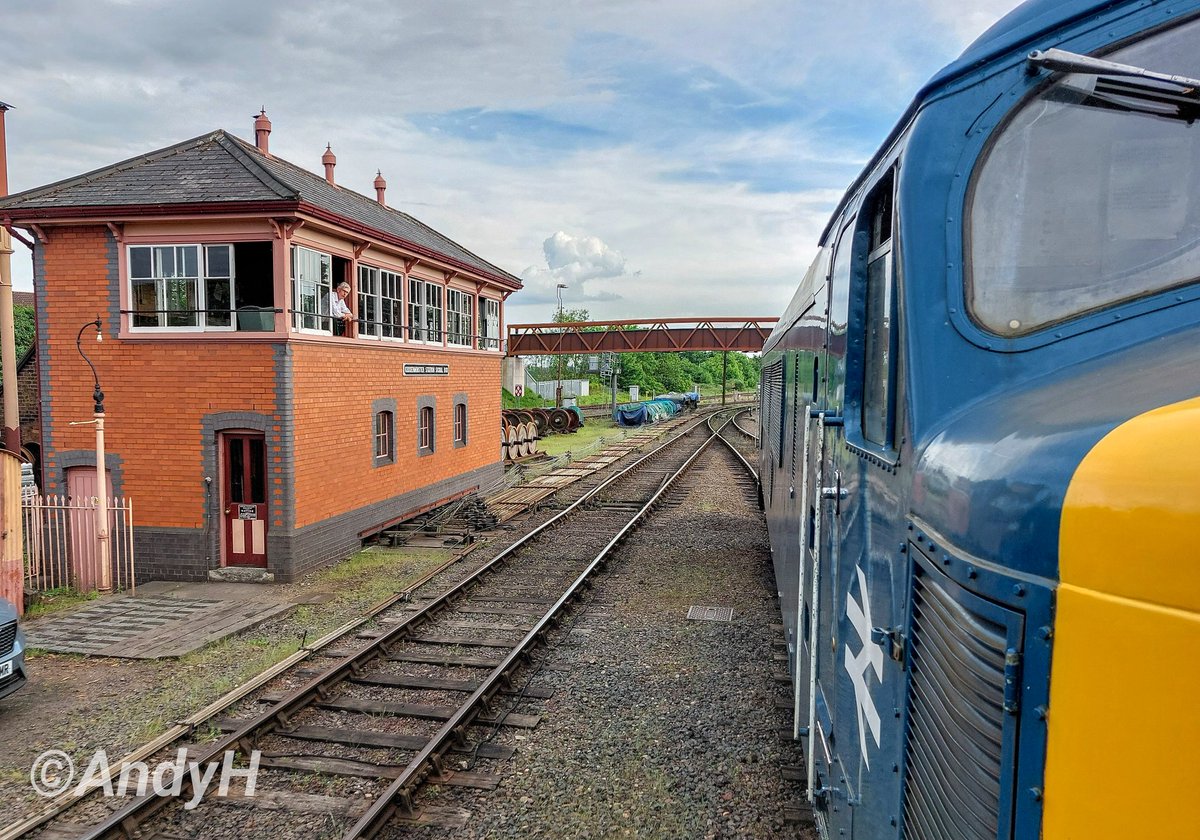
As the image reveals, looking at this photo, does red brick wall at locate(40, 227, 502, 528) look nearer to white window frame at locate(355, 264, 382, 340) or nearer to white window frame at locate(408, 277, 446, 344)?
white window frame at locate(355, 264, 382, 340)

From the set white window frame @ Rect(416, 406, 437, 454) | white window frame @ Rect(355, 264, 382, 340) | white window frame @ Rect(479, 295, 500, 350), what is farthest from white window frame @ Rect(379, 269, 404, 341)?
white window frame @ Rect(479, 295, 500, 350)

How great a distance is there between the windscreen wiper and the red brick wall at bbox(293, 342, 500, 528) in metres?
11.8

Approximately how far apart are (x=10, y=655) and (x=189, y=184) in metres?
8.08

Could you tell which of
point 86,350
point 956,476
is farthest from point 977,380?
point 86,350

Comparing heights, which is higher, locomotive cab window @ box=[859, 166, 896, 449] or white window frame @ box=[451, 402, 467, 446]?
locomotive cab window @ box=[859, 166, 896, 449]

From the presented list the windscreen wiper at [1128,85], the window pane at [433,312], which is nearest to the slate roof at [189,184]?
the window pane at [433,312]

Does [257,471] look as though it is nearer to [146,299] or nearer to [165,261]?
[146,299]

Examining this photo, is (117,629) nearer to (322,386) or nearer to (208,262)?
(322,386)

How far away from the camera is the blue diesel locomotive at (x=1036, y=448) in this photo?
1.45 m

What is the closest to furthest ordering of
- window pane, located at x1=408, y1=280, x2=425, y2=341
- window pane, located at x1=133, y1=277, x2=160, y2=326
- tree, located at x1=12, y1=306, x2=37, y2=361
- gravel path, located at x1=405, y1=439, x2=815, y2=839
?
gravel path, located at x1=405, y1=439, x2=815, y2=839, window pane, located at x1=133, y1=277, x2=160, y2=326, window pane, located at x1=408, y1=280, x2=425, y2=341, tree, located at x1=12, y1=306, x2=37, y2=361

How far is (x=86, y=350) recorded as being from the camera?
1259 cm

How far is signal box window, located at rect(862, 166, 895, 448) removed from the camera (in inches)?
109

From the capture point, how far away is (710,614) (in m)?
10.2

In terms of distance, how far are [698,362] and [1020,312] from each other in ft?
365
